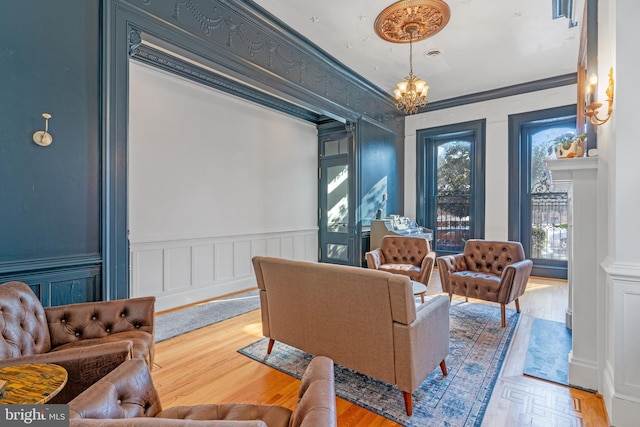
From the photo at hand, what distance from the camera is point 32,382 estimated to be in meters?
1.22

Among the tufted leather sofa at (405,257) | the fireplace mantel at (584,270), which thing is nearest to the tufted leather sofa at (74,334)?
the fireplace mantel at (584,270)

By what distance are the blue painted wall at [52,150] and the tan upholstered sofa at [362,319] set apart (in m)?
1.41

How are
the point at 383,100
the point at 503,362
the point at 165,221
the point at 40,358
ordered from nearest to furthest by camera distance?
the point at 40,358, the point at 503,362, the point at 165,221, the point at 383,100

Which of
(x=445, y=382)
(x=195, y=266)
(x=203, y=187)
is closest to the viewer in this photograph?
(x=445, y=382)

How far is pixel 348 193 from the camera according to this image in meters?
5.70

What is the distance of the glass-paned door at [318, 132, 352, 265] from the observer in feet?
20.1

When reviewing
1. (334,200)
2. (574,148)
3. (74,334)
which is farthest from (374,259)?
(74,334)

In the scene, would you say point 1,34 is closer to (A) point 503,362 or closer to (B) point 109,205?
(B) point 109,205

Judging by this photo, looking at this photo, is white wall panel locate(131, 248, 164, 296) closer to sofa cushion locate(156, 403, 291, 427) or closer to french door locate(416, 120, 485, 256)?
sofa cushion locate(156, 403, 291, 427)

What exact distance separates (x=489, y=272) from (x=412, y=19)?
322cm

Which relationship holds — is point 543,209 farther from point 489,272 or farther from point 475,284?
point 475,284

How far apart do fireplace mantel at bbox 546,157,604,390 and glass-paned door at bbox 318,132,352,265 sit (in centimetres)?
386

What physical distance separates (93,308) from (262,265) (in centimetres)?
119

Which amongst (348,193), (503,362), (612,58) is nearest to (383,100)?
(348,193)
